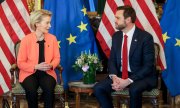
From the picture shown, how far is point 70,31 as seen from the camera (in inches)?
221

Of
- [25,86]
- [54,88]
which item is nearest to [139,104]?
[54,88]

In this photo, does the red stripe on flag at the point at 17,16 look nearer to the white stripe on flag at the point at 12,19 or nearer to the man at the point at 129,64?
the white stripe on flag at the point at 12,19

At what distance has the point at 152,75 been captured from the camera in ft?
15.1

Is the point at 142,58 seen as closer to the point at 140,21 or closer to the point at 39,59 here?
the point at 140,21

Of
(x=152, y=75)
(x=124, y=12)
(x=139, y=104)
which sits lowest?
(x=139, y=104)

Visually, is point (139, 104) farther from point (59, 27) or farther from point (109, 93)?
point (59, 27)

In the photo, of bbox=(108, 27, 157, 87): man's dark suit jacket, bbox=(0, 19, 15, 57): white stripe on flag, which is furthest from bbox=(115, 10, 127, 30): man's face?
bbox=(0, 19, 15, 57): white stripe on flag

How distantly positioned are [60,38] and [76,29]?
258 millimetres

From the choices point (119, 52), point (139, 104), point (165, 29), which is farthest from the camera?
point (165, 29)

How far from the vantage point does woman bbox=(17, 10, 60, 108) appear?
4.52 m

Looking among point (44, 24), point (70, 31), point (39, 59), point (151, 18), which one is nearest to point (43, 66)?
point (39, 59)

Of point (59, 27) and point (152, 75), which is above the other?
point (59, 27)

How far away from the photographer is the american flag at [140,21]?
529cm

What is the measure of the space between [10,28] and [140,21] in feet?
5.88
